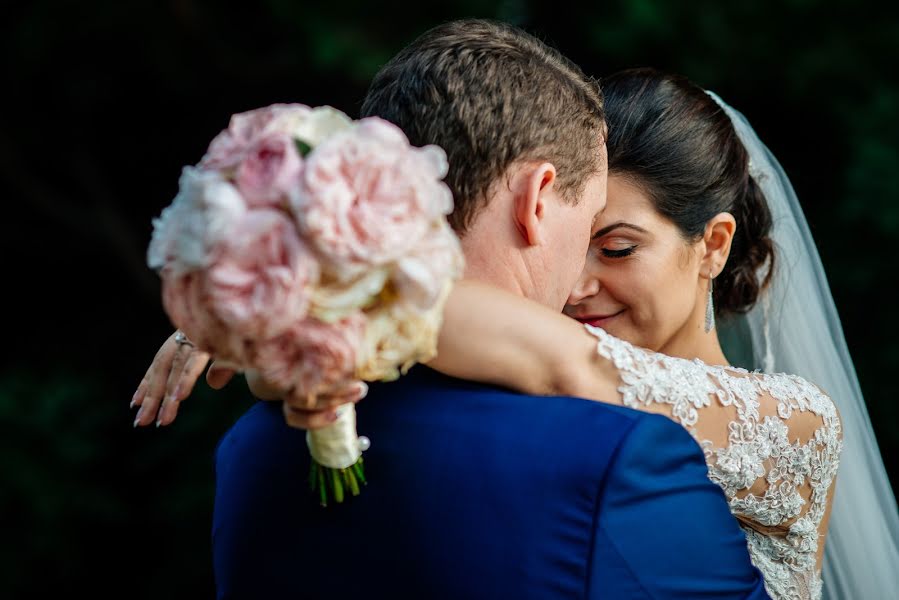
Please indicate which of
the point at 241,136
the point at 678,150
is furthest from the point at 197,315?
the point at 678,150

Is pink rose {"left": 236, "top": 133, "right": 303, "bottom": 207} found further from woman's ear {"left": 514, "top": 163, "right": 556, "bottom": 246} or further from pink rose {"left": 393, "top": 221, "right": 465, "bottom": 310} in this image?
woman's ear {"left": 514, "top": 163, "right": 556, "bottom": 246}

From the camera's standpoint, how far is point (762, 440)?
6.64 feet

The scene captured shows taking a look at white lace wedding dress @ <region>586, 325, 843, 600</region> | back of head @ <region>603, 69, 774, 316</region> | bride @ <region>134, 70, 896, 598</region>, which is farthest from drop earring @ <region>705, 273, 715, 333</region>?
white lace wedding dress @ <region>586, 325, 843, 600</region>

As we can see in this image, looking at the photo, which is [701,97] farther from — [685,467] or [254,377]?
[254,377]

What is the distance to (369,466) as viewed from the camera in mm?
1716

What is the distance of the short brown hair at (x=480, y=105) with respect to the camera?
175 centimetres

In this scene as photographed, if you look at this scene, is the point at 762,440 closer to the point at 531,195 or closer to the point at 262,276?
the point at 531,195


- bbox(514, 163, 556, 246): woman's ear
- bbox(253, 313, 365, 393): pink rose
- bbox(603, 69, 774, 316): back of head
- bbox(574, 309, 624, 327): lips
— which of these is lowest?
bbox(253, 313, 365, 393): pink rose

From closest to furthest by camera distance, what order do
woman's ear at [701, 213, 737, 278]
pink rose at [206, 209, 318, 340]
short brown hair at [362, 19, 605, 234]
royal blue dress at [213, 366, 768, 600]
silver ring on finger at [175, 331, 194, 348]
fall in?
pink rose at [206, 209, 318, 340], royal blue dress at [213, 366, 768, 600], short brown hair at [362, 19, 605, 234], silver ring on finger at [175, 331, 194, 348], woman's ear at [701, 213, 737, 278]

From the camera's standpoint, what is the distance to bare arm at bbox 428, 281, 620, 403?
1.69 metres

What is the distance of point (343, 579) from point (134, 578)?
4.73 meters

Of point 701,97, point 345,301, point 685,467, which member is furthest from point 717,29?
point 345,301

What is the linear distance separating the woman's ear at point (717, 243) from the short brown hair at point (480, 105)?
Result: 0.95m

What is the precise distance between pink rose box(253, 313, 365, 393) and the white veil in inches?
69.9
